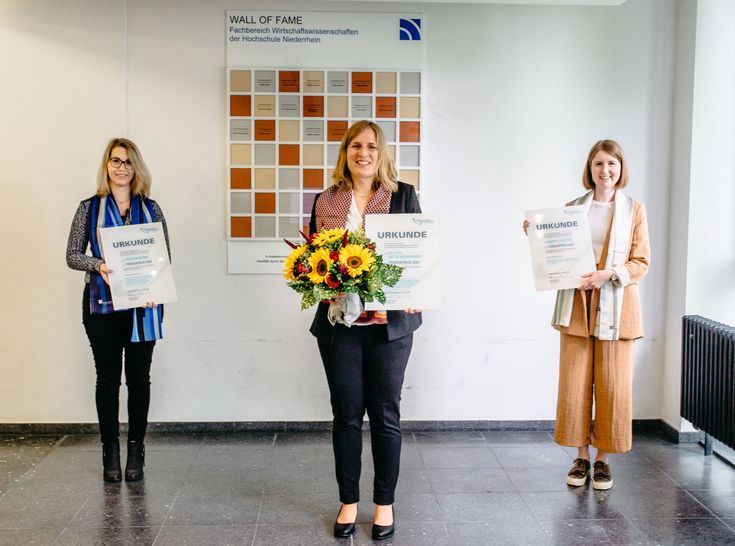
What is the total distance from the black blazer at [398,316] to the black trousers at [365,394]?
35 mm

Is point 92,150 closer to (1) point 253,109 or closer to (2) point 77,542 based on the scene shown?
(1) point 253,109

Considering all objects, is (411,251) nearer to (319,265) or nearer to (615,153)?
(319,265)

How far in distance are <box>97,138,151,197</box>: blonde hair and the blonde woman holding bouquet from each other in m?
1.07

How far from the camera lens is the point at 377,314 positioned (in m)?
3.05

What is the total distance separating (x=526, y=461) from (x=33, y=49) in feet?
12.4

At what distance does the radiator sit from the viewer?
384 centimetres

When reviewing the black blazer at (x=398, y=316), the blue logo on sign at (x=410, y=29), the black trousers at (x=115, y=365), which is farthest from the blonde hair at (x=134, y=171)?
the blue logo on sign at (x=410, y=29)

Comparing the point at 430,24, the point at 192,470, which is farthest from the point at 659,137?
the point at 192,470

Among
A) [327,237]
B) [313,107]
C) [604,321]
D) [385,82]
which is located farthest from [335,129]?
[604,321]

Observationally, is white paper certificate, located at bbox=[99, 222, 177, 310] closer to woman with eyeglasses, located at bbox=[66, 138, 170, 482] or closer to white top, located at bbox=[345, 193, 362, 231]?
woman with eyeglasses, located at bbox=[66, 138, 170, 482]

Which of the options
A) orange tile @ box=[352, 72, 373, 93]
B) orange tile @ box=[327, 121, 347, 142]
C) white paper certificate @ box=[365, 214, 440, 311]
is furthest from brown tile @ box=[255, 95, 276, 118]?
white paper certificate @ box=[365, 214, 440, 311]

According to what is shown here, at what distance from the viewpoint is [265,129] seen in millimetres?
4477

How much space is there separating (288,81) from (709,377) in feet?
9.82

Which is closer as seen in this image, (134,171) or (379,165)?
(379,165)
